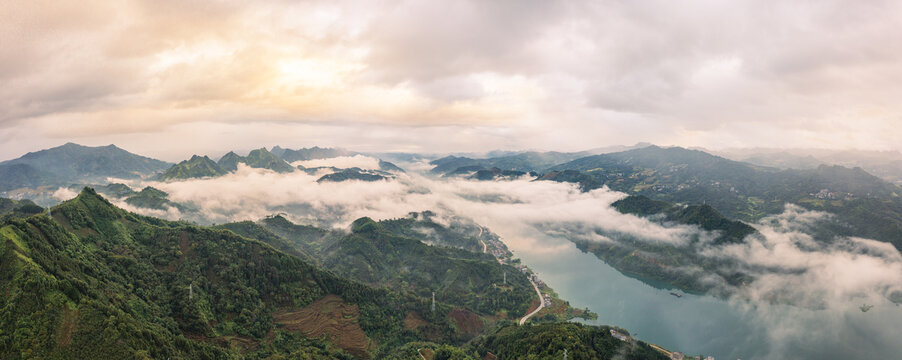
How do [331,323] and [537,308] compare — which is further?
[537,308]

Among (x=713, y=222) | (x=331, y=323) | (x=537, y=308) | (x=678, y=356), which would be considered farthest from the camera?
(x=713, y=222)

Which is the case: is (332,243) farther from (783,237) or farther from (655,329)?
(783,237)

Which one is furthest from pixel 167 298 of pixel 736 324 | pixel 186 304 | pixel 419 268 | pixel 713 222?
A: pixel 713 222

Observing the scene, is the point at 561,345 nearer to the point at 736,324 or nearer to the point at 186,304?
the point at 186,304

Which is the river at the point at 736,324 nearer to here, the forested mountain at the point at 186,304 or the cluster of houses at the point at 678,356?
the cluster of houses at the point at 678,356

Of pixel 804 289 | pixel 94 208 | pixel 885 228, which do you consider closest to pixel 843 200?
pixel 885 228

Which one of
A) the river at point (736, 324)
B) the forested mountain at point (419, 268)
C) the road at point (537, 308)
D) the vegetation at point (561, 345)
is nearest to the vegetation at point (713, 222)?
the river at point (736, 324)

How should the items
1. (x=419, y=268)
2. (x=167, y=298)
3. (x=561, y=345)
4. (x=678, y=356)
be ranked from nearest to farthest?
(x=167, y=298)
(x=561, y=345)
(x=678, y=356)
(x=419, y=268)

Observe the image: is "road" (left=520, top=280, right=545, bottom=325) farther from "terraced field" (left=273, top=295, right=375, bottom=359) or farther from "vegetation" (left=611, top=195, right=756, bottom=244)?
"vegetation" (left=611, top=195, right=756, bottom=244)

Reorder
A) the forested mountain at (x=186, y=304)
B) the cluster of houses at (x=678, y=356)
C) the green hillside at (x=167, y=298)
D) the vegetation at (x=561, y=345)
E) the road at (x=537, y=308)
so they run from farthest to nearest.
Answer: the road at (x=537, y=308), the cluster of houses at (x=678, y=356), the vegetation at (x=561, y=345), the forested mountain at (x=186, y=304), the green hillside at (x=167, y=298)
